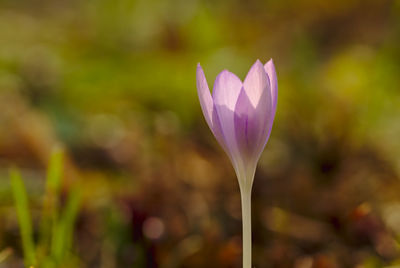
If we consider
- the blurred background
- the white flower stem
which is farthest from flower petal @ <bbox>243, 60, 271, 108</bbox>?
the blurred background

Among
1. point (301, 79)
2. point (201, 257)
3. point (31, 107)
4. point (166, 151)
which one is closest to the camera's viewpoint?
point (201, 257)

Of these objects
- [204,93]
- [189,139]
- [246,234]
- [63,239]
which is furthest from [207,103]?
[189,139]

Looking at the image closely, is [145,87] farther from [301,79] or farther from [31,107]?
[301,79]

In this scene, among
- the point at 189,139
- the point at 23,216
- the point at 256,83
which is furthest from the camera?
the point at 189,139

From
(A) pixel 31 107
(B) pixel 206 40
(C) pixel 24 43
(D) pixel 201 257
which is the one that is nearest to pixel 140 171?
(D) pixel 201 257

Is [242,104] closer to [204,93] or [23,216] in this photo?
[204,93]

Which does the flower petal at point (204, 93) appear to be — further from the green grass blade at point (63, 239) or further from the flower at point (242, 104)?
the green grass blade at point (63, 239)
